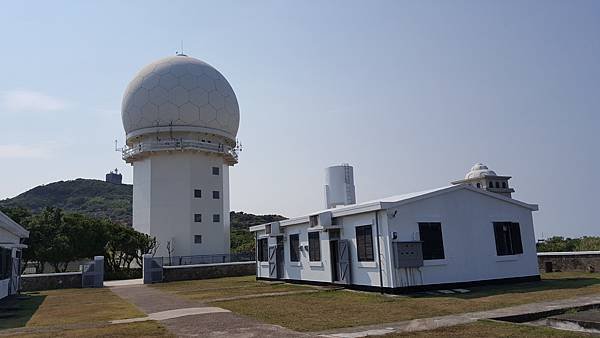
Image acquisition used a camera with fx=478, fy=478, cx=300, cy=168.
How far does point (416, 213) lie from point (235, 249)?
33.0 m

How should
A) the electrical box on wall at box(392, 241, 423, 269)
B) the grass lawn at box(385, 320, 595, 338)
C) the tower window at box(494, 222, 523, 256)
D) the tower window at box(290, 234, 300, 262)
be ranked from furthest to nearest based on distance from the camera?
the tower window at box(290, 234, 300, 262) → the tower window at box(494, 222, 523, 256) → the electrical box on wall at box(392, 241, 423, 269) → the grass lawn at box(385, 320, 595, 338)

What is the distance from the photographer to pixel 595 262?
1964 cm

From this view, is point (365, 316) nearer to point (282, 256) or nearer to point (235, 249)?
point (282, 256)

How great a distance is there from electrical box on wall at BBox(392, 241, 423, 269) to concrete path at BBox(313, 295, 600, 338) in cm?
421

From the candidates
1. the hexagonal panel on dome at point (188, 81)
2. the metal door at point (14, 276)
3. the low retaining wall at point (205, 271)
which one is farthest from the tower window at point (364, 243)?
the hexagonal panel on dome at point (188, 81)

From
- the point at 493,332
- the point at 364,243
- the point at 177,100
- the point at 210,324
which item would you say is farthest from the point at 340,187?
the point at 493,332

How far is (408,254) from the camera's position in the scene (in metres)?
14.8

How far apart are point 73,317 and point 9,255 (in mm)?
8298

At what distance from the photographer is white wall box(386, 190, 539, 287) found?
15336 millimetres

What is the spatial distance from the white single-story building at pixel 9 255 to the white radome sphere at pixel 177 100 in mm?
16219

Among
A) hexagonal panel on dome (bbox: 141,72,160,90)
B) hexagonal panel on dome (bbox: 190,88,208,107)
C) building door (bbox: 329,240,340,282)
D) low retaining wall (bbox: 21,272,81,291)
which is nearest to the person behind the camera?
building door (bbox: 329,240,340,282)

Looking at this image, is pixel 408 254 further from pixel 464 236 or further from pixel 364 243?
pixel 464 236

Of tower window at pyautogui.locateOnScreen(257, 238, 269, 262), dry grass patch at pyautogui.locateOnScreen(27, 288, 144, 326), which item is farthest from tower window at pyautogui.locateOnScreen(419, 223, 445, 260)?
tower window at pyautogui.locateOnScreen(257, 238, 269, 262)

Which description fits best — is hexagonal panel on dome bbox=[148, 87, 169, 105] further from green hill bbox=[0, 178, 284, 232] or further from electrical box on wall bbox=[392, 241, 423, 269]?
green hill bbox=[0, 178, 284, 232]
